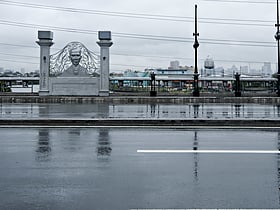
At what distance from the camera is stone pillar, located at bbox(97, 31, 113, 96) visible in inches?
1180

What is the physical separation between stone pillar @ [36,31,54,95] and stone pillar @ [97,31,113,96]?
168 inches

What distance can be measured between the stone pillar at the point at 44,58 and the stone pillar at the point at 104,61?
4267 millimetres

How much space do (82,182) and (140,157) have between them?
7.33ft

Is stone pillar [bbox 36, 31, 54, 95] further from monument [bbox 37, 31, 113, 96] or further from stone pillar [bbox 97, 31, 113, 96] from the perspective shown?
stone pillar [bbox 97, 31, 113, 96]

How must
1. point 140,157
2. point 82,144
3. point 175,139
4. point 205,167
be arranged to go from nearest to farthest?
point 205,167
point 140,157
point 82,144
point 175,139

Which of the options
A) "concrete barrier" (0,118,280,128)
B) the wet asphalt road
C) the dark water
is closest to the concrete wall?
the dark water

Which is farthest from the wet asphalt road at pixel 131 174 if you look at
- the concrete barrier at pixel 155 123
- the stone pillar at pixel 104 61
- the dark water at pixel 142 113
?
the stone pillar at pixel 104 61

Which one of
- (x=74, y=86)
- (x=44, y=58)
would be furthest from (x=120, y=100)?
(x=44, y=58)

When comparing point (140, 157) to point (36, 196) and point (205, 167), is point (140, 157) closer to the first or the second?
point (205, 167)

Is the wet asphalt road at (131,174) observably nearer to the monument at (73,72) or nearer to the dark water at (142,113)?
the dark water at (142,113)

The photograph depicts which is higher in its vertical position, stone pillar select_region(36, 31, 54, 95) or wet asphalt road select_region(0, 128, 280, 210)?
stone pillar select_region(36, 31, 54, 95)

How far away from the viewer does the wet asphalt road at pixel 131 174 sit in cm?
520

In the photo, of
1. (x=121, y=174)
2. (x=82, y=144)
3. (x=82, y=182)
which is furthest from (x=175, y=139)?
(x=82, y=182)

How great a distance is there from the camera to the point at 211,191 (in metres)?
5.60
